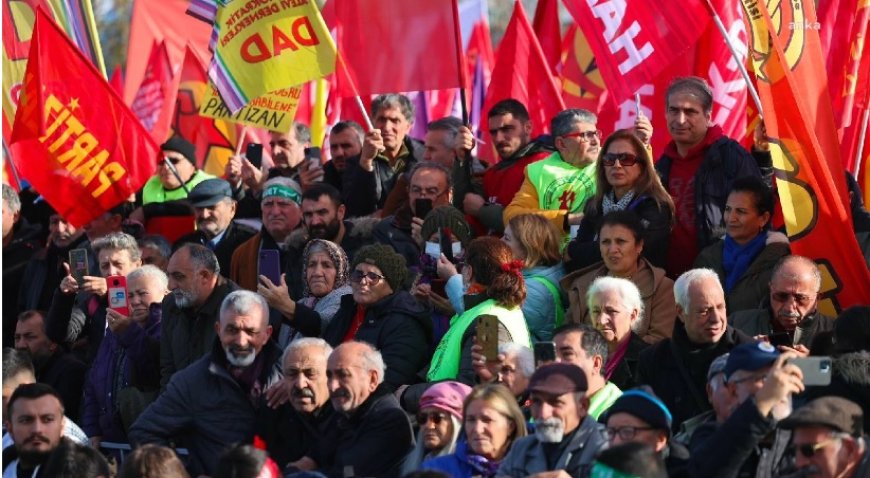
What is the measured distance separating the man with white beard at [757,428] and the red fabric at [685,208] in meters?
2.67

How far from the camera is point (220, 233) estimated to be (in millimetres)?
12680

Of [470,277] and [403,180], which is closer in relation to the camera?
[470,277]

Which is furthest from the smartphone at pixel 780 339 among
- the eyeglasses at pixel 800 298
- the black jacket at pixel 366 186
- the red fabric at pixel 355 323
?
the black jacket at pixel 366 186

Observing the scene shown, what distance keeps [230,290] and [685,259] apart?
255cm

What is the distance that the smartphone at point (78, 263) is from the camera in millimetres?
11883

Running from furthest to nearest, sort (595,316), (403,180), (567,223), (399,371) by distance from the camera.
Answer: (403,180), (567,223), (399,371), (595,316)

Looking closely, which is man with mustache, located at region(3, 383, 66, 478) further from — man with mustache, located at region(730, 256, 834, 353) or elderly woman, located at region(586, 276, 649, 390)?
man with mustache, located at region(730, 256, 834, 353)

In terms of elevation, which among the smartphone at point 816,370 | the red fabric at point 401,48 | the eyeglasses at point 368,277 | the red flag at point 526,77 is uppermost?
the red fabric at point 401,48

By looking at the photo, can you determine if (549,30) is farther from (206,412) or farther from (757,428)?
(757,428)

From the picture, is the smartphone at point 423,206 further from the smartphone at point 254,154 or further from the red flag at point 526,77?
the red flag at point 526,77

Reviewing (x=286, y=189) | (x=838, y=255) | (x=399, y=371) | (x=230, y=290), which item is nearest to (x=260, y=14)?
(x=286, y=189)

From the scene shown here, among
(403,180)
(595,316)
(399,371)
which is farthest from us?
(403,180)

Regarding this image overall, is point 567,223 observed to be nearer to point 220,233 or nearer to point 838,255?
point 838,255

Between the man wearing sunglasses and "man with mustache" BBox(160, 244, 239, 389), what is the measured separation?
4.58 m
